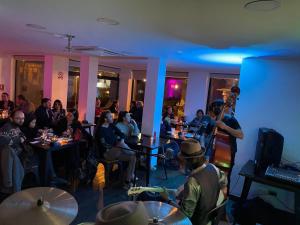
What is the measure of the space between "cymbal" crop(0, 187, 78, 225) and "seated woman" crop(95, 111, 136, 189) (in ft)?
9.20

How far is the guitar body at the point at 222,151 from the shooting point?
392 cm

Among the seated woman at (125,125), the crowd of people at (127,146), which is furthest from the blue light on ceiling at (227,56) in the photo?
the seated woman at (125,125)

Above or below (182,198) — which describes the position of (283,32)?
above

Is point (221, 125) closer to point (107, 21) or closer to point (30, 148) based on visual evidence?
point (107, 21)

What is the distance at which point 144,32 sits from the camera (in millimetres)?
2703

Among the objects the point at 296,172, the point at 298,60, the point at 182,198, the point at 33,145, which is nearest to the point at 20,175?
the point at 33,145

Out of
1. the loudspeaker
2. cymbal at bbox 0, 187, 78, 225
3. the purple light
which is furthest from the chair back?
the purple light

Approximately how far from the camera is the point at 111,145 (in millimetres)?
4398

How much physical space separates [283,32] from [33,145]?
136 inches

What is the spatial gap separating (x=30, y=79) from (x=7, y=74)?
77 cm

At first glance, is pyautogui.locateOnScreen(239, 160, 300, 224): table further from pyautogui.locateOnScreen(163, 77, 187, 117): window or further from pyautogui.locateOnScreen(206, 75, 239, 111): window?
pyautogui.locateOnScreen(163, 77, 187, 117): window

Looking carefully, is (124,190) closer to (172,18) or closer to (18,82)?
(172,18)

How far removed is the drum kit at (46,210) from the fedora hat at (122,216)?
10.3 inches

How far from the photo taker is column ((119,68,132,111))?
9.46m
